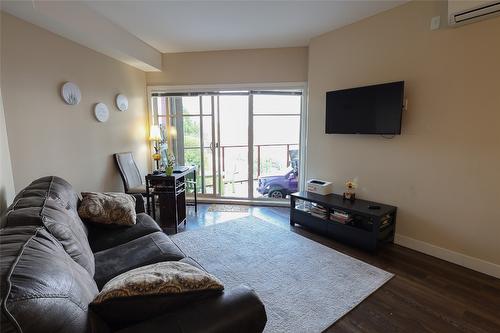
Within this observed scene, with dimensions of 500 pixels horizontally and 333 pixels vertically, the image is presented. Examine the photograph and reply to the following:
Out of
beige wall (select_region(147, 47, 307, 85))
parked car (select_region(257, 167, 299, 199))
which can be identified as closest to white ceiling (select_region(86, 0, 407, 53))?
beige wall (select_region(147, 47, 307, 85))

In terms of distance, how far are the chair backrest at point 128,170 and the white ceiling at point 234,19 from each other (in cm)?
170

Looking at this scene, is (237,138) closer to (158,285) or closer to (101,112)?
(101,112)

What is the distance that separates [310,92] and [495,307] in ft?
9.61

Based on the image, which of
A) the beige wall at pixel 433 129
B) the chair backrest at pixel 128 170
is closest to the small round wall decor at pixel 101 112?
the chair backrest at pixel 128 170

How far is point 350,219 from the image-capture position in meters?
2.89

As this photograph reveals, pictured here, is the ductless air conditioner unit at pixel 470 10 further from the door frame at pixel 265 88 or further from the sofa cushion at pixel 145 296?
the sofa cushion at pixel 145 296

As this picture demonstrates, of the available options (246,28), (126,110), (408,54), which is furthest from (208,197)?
(408,54)

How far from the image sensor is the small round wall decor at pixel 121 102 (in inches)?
145

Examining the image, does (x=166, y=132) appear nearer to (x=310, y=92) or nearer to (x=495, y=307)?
(x=310, y=92)

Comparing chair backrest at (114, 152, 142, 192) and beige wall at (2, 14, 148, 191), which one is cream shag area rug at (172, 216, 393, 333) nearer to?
chair backrest at (114, 152, 142, 192)

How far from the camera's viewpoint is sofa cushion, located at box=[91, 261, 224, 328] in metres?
0.92

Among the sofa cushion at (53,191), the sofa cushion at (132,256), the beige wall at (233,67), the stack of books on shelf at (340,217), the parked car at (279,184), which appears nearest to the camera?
the sofa cushion at (132,256)

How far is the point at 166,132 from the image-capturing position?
179 inches

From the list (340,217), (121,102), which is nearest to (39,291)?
(340,217)
